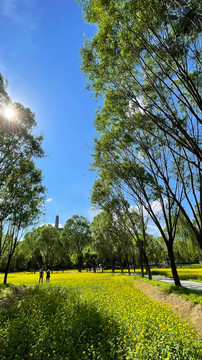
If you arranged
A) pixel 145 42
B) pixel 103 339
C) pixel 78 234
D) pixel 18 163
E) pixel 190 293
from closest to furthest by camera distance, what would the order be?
pixel 103 339, pixel 145 42, pixel 190 293, pixel 18 163, pixel 78 234

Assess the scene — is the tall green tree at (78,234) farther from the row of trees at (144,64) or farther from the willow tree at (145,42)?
the willow tree at (145,42)

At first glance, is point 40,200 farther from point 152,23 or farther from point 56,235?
point 56,235

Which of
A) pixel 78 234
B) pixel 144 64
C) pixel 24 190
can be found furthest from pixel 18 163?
pixel 78 234

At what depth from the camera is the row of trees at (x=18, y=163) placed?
1349 cm

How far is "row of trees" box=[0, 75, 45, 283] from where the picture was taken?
44.3 feet

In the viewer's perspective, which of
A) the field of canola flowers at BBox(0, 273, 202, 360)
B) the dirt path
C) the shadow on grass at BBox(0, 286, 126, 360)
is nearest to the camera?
the field of canola flowers at BBox(0, 273, 202, 360)

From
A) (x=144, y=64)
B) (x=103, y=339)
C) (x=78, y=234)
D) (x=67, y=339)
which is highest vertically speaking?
(x=144, y=64)

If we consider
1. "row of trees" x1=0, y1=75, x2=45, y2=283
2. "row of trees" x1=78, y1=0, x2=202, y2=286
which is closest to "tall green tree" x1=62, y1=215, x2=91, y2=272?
"row of trees" x1=0, y1=75, x2=45, y2=283

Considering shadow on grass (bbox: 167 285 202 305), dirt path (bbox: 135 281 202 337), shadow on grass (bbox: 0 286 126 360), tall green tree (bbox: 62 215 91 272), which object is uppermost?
tall green tree (bbox: 62 215 91 272)

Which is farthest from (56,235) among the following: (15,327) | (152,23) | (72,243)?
(152,23)

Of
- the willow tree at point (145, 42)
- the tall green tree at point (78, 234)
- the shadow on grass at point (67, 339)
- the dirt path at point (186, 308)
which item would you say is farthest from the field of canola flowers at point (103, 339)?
the tall green tree at point (78, 234)

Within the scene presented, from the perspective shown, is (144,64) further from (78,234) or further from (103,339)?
(78,234)

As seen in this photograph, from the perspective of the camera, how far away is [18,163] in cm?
1633

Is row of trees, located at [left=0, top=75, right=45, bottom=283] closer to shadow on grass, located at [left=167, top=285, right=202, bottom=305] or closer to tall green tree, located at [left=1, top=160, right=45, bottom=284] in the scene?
tall green tree, located at [left=1, top=160, right=45, bottom=284]
